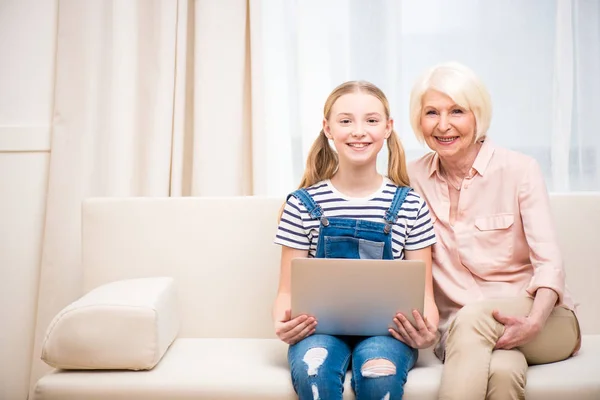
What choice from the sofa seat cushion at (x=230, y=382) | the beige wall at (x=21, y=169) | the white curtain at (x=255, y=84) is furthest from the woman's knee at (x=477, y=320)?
the beige wall at (x=21, y=169)

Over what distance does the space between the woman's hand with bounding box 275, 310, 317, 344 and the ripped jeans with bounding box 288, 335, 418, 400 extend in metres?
0.02

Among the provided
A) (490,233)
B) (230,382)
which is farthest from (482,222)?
(230,382)

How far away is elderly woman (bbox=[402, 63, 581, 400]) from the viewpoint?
67.0 inches

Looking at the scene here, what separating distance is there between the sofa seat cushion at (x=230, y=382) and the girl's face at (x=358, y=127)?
59cm

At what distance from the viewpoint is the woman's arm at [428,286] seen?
1.75m

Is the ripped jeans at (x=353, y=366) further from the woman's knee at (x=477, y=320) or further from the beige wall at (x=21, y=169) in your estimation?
the beige wall at (x=21, y=169)

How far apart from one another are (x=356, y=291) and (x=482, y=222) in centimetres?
50

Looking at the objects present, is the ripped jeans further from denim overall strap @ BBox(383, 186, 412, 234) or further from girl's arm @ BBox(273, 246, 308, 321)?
denim overall strap @ BBox(383, 186, 412, 234)

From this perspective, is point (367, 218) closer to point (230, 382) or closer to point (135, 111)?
point (230, 382)

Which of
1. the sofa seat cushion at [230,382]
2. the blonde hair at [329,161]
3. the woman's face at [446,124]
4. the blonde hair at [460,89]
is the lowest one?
the sofa seat cushion at [230,382]

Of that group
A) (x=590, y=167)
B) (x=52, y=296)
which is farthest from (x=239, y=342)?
(x=590, y=167)

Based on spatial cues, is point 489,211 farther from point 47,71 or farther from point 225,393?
point 47,71

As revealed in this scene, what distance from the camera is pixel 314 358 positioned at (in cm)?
156

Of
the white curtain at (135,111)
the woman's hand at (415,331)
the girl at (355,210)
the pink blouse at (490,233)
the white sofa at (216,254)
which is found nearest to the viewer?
the woman's hand at (415,331)
